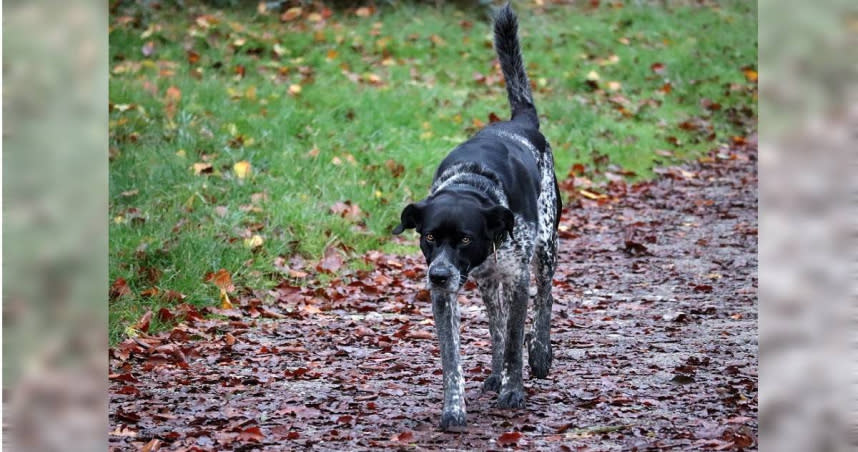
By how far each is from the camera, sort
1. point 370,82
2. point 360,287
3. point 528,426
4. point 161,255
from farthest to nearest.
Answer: point 370,82 → point 360,287 → point 161,255 → point 528,426

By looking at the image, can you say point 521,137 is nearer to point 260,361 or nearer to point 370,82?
point 260,361

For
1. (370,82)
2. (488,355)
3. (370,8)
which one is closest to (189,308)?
(488,355)

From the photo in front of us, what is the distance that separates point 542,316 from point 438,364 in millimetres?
687

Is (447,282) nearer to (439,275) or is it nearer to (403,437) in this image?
(439,275)

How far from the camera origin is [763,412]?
A: 99 centimetres

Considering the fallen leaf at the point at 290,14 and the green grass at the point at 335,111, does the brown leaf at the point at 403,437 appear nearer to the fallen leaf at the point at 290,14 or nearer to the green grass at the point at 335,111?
the green grass at the point at 335,111

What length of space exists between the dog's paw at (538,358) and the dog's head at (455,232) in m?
0.95

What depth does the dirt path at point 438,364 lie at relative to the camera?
3893mm

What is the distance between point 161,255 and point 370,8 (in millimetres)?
9146

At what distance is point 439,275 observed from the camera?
153 inches

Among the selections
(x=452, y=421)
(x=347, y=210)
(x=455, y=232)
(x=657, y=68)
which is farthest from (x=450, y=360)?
(x=657, y=68)

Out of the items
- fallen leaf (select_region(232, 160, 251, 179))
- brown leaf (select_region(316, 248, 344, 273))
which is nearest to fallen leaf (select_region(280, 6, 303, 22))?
fallen leaf (select_region(232, 160, 251, 179))

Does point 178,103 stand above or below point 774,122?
below

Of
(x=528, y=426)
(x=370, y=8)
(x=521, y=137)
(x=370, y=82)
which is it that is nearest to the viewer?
(x=528, y=426)
